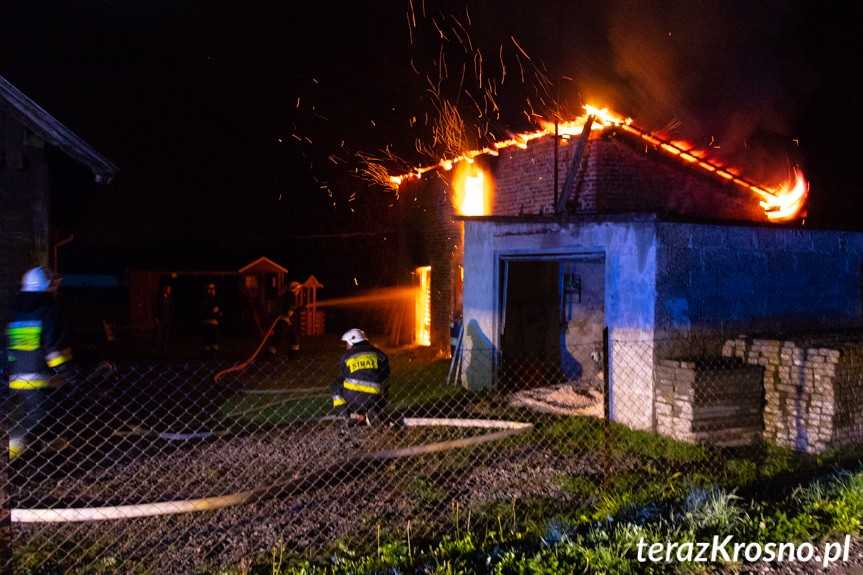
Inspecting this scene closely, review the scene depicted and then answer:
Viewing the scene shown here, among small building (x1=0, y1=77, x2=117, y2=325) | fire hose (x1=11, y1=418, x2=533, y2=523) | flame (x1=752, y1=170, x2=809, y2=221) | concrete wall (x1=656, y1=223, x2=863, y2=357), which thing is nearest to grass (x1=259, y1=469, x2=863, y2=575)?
fire hose (x1=11, y1=418, x2=533, y2=523)

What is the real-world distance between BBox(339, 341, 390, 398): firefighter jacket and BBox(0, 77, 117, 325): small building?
586 centimetres

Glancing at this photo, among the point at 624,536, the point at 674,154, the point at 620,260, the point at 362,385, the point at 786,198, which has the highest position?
the point at 674,154

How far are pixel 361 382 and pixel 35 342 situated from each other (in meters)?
3.58

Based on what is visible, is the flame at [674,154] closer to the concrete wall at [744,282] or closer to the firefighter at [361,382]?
the concrete wall at [744,282]

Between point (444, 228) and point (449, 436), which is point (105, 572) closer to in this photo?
point (449, 436)

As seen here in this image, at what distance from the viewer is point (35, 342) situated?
5.72 metres

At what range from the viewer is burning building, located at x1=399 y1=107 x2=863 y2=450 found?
740 centimetres

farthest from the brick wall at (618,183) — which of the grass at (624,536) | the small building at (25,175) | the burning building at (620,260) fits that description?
the small building at (25,175)

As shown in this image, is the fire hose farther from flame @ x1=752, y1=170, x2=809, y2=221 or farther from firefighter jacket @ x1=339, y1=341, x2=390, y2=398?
flame @ x1=752, y1=170, x2=809, y2=221

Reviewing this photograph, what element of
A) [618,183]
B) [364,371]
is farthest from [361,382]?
[618,183]

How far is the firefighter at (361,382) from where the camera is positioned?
22.5ft

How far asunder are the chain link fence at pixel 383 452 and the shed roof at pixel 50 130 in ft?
12.5

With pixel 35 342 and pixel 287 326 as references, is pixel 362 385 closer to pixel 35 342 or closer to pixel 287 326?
pixel 35 342

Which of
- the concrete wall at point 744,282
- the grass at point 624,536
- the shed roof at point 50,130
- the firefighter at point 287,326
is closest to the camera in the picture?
the grass at point 624,536
